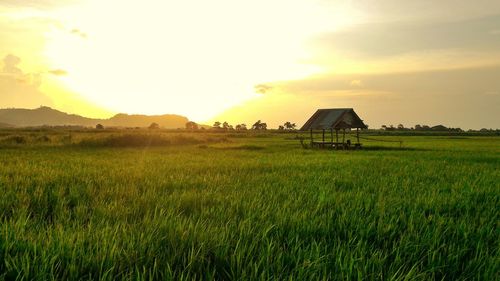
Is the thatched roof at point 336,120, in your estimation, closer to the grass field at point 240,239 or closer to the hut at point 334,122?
the hut at point 334,122

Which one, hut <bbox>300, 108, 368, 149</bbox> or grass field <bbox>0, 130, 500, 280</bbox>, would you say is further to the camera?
hut <bbox>300, 108, 368, 149</bbox>

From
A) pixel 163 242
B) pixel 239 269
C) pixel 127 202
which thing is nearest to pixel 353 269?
pixel 239 269

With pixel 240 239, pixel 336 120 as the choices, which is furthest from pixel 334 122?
pixel 240 239

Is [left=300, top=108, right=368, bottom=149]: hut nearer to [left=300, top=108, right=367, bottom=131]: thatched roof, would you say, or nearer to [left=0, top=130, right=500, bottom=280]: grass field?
[left=300, top=108, right=367, bottom=131]: thatched roof

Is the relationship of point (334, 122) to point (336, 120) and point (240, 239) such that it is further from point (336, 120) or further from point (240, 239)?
point (240, 239)

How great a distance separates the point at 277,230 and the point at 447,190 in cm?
535

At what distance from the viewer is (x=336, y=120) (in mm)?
33406

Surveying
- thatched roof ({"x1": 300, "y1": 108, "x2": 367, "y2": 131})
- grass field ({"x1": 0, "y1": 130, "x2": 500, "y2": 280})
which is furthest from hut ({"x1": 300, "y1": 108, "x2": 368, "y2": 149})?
grass field ({"x1": 0, "y1": 130, "x2": 500, "y2": 280})

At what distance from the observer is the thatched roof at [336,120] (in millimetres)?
33500

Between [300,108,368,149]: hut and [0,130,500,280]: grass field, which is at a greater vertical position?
[300,108,368,149]: hut

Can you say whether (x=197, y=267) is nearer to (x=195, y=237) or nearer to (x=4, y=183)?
(x=195, y=237)

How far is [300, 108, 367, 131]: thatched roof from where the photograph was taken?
33500 mm

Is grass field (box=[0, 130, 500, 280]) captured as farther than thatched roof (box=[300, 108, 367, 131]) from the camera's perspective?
No

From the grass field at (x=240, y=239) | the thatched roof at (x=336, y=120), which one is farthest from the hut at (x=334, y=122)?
the grass field at (x=240, y=239)
